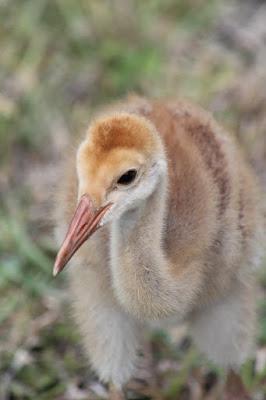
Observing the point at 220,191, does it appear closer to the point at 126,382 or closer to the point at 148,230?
the point at 148,230

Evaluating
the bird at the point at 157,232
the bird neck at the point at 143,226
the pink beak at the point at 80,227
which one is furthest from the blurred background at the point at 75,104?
the pink beak at the point at 80,227

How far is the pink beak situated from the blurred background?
1087 mm

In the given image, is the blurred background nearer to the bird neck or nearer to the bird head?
the bird neck

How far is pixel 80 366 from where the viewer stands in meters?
3.82

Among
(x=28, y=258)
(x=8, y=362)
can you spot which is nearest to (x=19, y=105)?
(x=28, y=258)

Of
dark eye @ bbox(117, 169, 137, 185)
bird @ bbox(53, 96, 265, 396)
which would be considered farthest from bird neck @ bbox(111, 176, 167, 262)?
dark eye @ bbox(117, 169, 137, 185)

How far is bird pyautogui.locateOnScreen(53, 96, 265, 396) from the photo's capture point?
280cm

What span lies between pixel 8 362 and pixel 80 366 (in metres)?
0.27

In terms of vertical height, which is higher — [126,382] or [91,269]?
[91,269]

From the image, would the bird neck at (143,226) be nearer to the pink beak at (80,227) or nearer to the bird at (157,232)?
the bird at (157,232)

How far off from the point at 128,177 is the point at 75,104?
2.24 meters

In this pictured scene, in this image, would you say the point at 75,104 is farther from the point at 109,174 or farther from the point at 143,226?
the point at 109,174

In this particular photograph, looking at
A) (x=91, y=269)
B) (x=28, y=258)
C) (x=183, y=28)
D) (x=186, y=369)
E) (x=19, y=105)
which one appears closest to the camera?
(x=91, y=269)

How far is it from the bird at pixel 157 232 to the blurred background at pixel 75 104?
1.17 ft
